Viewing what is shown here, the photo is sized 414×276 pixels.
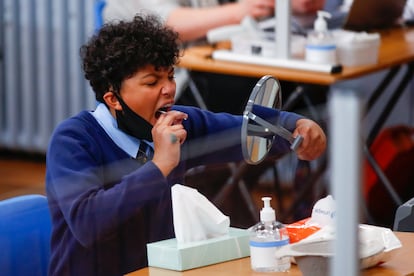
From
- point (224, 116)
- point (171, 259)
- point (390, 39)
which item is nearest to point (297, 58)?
point (390, 39)

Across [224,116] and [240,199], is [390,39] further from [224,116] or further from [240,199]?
[224,116]

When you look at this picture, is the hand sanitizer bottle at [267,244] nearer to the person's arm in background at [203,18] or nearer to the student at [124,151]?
the student at [124,151]

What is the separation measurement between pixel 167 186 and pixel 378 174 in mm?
1887

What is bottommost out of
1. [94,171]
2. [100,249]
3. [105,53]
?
[100,249]

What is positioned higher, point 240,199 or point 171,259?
point 171,259

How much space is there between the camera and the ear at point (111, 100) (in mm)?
1919

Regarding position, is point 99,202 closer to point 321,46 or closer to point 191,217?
point 191,217

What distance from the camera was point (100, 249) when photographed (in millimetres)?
1824

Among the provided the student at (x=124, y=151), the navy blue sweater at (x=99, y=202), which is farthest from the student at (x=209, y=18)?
the navy blue sweater at (x=99, y=202)

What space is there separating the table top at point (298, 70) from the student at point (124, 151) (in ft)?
3.88

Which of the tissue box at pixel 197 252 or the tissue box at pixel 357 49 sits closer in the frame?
the tissue box at pixel 197 252

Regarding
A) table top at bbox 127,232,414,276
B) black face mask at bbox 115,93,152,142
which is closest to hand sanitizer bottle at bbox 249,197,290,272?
table top at bbox 127,232,414,276

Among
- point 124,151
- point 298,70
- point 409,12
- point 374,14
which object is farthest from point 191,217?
point 409,12

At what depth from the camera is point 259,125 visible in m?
1.49
